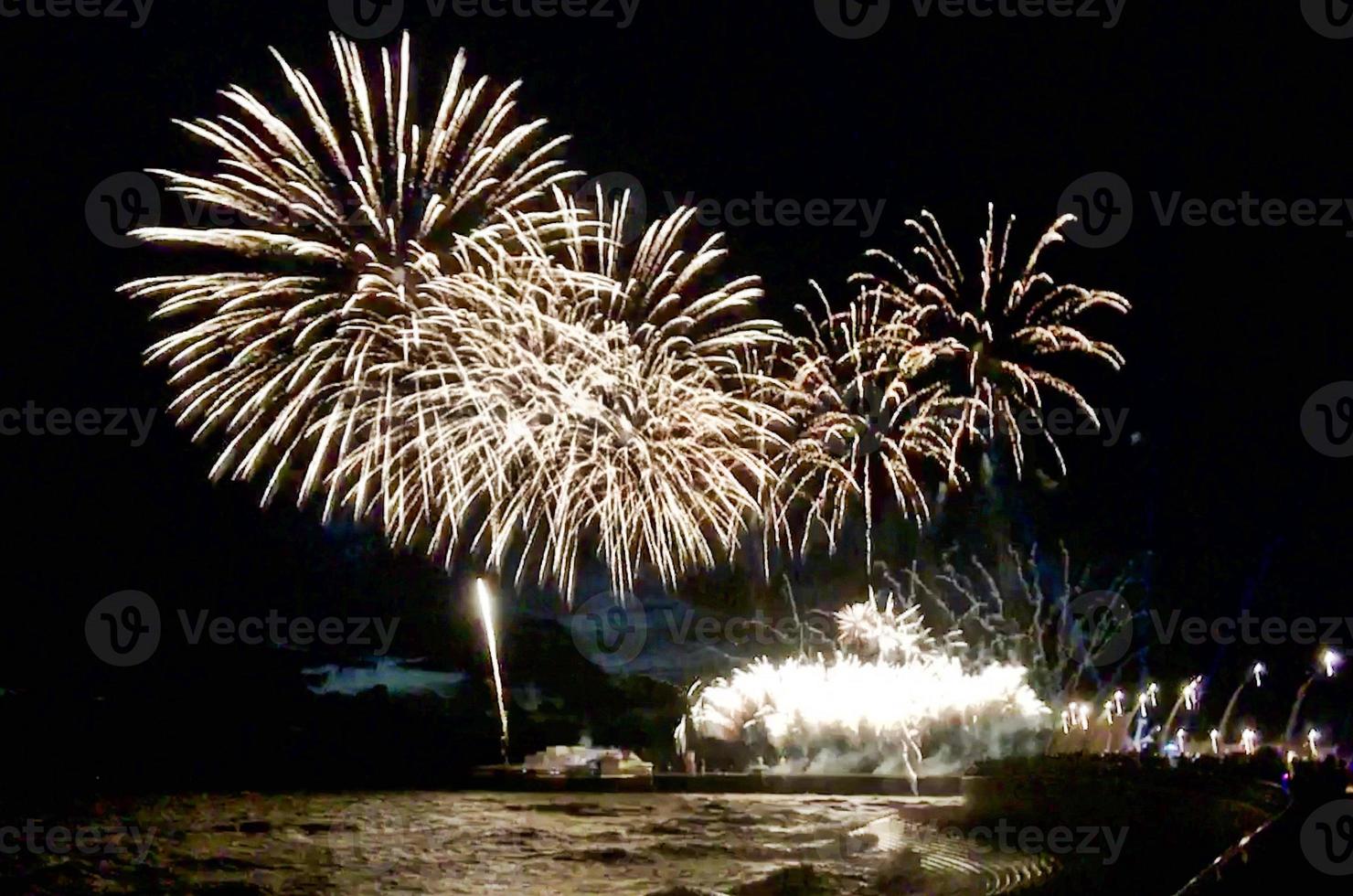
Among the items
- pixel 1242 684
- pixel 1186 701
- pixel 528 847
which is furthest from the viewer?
pixel 1242 684

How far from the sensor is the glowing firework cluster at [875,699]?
28.8 meters

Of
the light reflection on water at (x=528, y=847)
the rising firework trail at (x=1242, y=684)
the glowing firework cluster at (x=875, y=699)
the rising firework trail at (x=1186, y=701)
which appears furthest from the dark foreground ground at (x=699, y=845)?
the rising firework trail at (x=1242, y=684)

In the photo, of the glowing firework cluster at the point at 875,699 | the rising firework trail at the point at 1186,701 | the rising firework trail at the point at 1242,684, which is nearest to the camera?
the glowing firework cluster at the point at 875,699

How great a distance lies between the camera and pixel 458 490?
64.7 ft

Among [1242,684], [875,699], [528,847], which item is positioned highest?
[875,699]

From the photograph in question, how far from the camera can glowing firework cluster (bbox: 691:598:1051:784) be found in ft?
94.6

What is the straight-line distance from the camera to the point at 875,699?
29.2m

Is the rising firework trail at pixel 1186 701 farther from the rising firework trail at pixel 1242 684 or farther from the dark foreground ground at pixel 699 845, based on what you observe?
the dark foreground ground at pixel 699 845

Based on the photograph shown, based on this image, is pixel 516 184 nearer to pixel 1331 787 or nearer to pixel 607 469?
pixel 607 469

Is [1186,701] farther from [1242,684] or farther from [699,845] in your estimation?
[699,845]

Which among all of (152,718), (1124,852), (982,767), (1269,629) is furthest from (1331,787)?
(152,718)

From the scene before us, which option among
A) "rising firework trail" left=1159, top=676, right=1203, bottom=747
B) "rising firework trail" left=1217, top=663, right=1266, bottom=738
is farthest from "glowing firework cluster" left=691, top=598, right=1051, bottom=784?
"rising firework trail" left=1217, top=663, right=1266, bottom=738

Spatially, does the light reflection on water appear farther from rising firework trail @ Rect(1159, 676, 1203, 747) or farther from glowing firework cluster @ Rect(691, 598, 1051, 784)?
rising firework trail @ Rect(1159, 676, 1203, 747)

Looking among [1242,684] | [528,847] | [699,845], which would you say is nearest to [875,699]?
[699,845]
